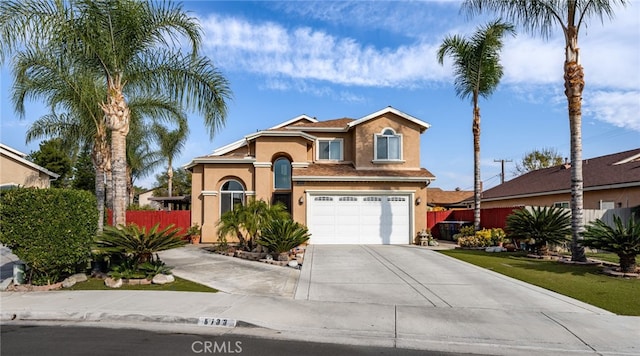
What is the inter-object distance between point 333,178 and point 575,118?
9.81m

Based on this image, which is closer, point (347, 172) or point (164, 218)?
point (347, 172)

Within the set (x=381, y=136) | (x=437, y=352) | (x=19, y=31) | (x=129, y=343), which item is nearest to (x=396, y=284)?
(x=437, y=352)

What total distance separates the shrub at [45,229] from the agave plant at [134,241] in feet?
1.36

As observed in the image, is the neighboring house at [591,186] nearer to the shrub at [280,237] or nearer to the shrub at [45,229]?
the shrub at [280,237]

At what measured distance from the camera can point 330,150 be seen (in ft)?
76.5

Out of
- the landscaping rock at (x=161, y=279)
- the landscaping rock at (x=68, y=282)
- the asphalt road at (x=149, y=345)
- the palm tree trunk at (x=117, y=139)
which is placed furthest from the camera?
the palm tree trunk at (x=117, y=139)

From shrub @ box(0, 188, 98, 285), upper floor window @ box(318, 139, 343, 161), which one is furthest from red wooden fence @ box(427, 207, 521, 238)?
shrub @ box(0, 188, 98, 285)

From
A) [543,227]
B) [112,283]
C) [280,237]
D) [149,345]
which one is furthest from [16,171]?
[543,227]

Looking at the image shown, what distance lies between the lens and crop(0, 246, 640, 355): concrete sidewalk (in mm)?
6699

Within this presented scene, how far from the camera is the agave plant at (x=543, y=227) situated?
1577cm

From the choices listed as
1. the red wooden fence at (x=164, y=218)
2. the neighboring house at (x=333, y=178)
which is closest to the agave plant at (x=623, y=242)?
the neighboring house at (x=333, y=178)

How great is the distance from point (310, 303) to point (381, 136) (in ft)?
47.4

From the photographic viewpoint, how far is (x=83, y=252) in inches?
406

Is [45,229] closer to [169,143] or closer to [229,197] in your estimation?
[229,197]
